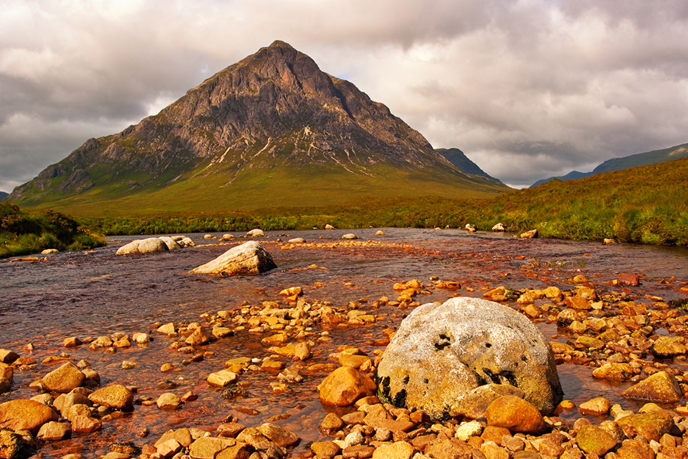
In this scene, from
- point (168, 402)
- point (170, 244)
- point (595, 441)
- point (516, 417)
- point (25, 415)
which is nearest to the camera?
point (595, 441)

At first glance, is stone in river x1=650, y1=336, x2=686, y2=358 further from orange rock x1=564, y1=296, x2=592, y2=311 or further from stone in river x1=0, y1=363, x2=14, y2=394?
stone in river x1=0, y1=363, x2=14, y2=394

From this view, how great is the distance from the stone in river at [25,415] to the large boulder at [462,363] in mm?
5708

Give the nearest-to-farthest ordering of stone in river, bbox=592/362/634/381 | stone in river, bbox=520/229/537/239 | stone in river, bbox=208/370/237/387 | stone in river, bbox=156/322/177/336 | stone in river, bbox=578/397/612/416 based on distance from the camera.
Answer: stone in river, bbox=578/397/612/416 < stone in river, bbox=592/362/634/381 < stone in river, bbox=208/370/237/387 < stone in river, bbox=156/322/177/336 < stone in river, bbox=520/229/537/239

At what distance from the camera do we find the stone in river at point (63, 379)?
7646mm

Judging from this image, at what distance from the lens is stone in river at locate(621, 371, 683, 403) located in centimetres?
678

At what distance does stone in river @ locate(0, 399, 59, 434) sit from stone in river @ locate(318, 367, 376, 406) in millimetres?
4593

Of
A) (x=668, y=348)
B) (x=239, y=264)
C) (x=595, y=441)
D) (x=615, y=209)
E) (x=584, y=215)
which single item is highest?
(x=615, y=209)

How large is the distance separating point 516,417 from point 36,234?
1799 inches

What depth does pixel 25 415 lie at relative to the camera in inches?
245

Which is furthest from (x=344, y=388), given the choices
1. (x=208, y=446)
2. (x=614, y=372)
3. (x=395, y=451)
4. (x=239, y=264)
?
(x=239, y=264)

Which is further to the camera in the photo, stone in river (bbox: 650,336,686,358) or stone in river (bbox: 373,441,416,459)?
stone in river (bbox: 650,336,686,358)

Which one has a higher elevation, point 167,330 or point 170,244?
point 170,244

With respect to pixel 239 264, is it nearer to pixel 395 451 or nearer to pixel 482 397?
pixel 482 397

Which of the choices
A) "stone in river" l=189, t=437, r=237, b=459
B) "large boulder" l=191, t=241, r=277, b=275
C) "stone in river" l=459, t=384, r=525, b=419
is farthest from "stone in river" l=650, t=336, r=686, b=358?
"large boulder" l=191, t=241, r=277, b=275
